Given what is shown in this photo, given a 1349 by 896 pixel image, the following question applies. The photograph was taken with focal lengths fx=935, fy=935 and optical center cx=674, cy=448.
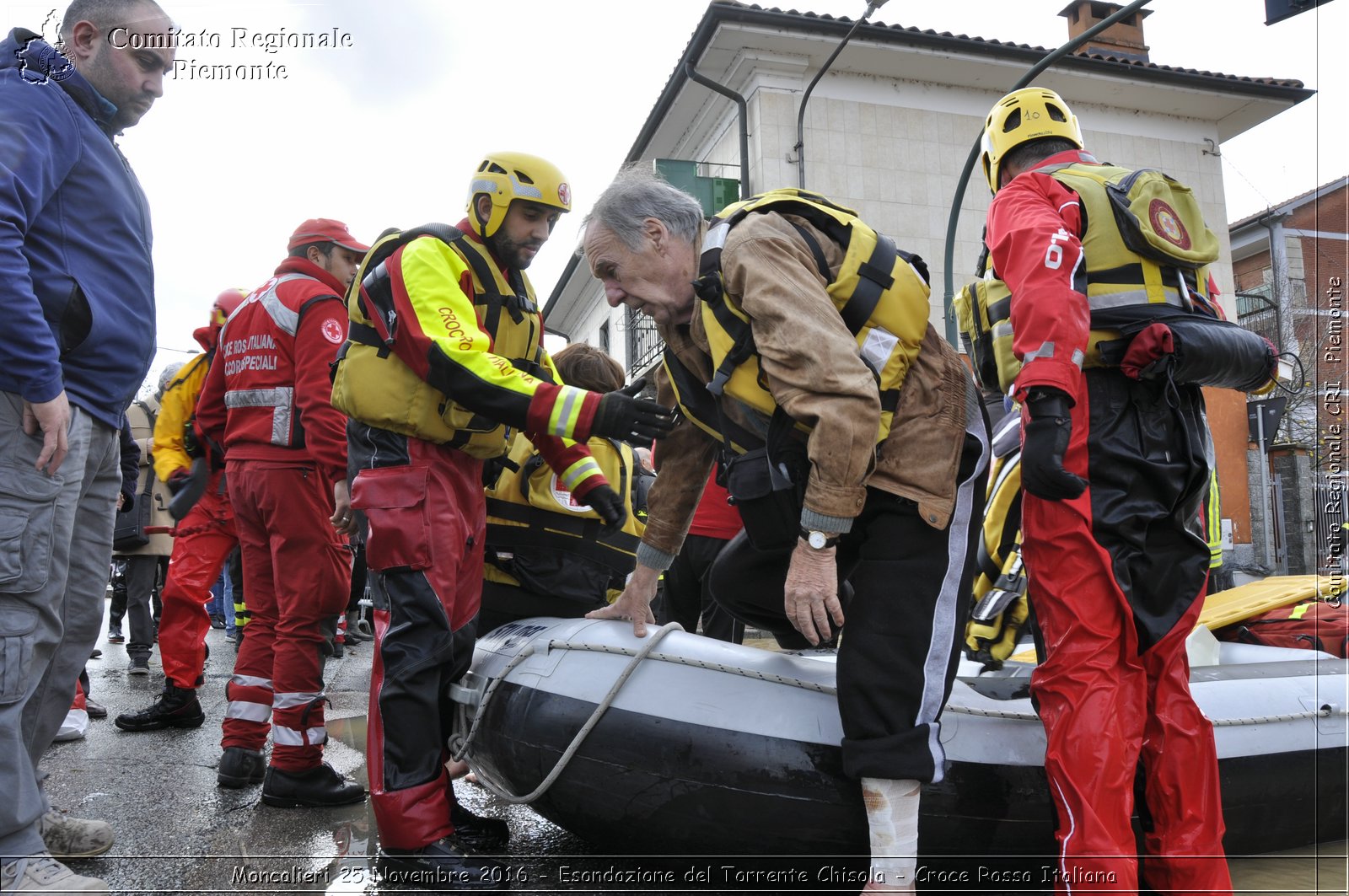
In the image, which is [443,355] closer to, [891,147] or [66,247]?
[66,247]

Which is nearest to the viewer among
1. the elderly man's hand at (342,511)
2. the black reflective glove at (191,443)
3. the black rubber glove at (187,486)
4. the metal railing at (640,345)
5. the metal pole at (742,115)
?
the elderly man's hand at (342,511)

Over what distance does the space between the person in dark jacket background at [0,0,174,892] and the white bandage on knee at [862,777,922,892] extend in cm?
191

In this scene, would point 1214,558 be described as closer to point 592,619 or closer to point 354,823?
point 592,619

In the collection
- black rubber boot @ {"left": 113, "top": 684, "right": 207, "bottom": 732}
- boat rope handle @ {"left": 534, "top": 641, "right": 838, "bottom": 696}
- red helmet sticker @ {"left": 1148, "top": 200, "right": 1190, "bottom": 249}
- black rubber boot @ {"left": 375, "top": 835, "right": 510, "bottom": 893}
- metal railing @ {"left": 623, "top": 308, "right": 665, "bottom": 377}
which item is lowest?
black rubber boot @ {"left": 113, "top": 684, "right": 207, "bottom": 732}

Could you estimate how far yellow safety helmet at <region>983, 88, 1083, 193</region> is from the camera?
125 inches

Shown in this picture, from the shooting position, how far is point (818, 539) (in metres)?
2.28

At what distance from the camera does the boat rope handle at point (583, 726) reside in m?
2.61

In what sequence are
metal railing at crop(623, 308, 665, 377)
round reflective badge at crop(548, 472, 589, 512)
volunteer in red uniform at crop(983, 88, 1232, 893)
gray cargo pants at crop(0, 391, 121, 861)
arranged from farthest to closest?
metal railing at crop(623, 308, 665, 377)
round reflective badge at crop(548, 472, 589, 512)
volunteer in red uniform at crop(983, 88, 1232, 893)
gray cargo pants at crop(0, 391, 121, 861)

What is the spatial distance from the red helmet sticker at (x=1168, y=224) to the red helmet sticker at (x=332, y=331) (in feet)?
10.1

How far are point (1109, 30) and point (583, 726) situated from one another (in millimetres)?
19743

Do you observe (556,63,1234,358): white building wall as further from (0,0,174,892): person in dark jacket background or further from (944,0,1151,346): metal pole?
(0,0,174,892): person in dark jacket background

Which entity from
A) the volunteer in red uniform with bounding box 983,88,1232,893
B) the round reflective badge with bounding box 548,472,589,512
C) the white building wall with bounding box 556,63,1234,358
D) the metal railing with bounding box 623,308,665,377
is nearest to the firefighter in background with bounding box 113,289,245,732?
the round reflective badge with bounding box 548,472,589,512

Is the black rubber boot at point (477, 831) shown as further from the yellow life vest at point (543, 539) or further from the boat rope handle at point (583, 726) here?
the yellow life vest at point (543, 539)

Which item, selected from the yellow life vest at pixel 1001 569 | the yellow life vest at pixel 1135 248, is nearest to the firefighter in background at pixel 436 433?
the yellow life vest at pixel 1135 248
